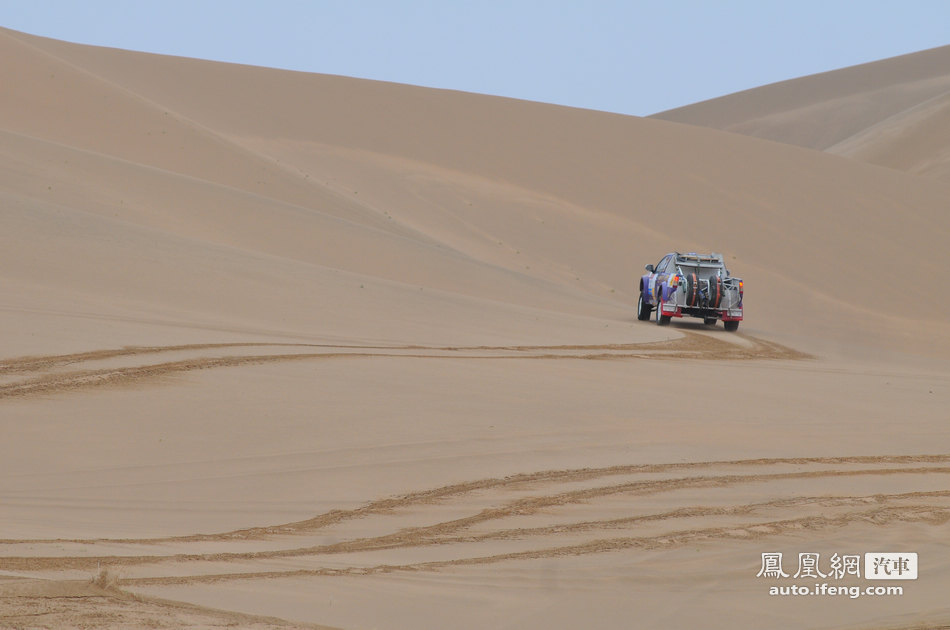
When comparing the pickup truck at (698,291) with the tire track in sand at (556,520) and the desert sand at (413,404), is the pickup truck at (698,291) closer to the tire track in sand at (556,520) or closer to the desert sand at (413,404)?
the desert sand at (413,404)

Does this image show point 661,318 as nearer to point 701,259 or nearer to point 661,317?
point 661,317

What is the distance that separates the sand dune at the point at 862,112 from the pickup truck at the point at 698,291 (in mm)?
49088

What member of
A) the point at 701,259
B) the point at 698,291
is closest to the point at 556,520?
the point at 698,291

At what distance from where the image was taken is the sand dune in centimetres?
7606

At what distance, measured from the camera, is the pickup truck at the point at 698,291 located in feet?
68.4

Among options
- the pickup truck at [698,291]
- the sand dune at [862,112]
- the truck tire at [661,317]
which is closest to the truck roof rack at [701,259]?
the pickup truck at [698,291]

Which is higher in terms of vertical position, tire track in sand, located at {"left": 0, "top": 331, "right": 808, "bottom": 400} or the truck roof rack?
the truck roof rack

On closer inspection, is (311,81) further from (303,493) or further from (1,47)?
(303,493)

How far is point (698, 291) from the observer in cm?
2086

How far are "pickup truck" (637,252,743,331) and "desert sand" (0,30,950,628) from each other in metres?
0.79

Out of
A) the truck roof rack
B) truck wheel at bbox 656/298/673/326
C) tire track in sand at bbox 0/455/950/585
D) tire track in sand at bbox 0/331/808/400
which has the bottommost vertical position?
tire track in sand at bbox 0/455/950/585

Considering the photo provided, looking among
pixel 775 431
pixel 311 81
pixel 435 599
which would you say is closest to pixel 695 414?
pixel 775 431

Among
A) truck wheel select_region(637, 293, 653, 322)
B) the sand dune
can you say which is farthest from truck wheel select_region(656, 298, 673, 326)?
the sand dune

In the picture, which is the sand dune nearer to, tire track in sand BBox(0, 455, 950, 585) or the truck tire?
the truck tire
